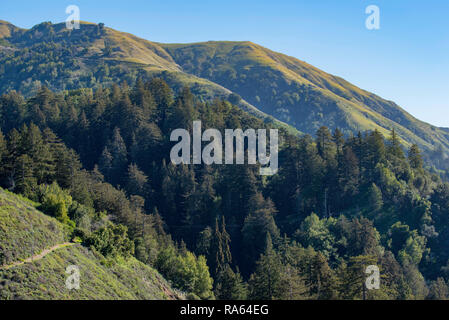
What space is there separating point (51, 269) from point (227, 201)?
5964 cm

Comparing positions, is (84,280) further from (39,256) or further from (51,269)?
(39,256)

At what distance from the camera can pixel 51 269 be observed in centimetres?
3528

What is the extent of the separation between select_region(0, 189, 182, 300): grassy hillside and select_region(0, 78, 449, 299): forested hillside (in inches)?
140

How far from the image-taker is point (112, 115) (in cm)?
11356

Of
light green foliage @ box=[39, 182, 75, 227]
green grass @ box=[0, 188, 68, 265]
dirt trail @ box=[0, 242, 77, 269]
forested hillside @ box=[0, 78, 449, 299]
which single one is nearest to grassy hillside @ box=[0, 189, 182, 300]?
green grass @ box=[0, 188, 68, 265]

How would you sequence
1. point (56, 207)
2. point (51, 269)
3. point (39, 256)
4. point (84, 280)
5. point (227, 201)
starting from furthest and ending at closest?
1. point (227, 201)
2. point (56, 207)
3. point (84, 280)
4. point (39, 256)
5. point (51, 269)

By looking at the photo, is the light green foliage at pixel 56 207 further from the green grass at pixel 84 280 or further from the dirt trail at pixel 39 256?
the green grass at pixel 84 280

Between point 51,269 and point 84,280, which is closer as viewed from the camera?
point 51,269

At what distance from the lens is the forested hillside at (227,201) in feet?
183

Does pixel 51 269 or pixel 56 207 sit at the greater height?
pixel 56 207

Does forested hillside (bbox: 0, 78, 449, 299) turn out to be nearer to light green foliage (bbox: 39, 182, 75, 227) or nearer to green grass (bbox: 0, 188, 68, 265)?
light green foliage (bbox: 39, 182, 75, 227)

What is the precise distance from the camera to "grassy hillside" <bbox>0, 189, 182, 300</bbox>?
3144 centimetres

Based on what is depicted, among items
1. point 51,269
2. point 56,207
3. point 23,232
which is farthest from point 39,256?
point 56,207

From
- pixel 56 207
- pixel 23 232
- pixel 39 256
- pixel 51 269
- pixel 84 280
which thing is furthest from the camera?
pixel 56 207
